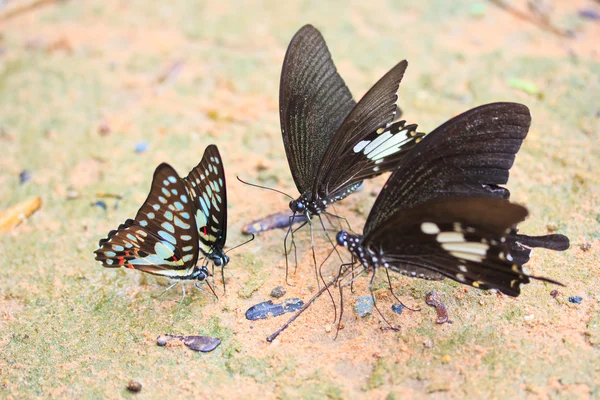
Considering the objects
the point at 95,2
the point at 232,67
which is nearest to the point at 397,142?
the point at 232,67

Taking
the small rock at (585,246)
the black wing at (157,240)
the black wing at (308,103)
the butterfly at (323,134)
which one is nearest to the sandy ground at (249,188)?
the small rock at (585,246)

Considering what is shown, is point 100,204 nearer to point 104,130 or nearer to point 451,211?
point 104,130

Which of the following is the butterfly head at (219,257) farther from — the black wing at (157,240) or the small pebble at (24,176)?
the small pebble at (24,176)

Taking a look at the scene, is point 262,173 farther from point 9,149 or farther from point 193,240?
point 9,149

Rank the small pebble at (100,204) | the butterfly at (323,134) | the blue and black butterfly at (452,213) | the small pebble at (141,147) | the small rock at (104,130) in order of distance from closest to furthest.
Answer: the blue and black butterfly at (452,213), the butterfly at (323,134), the small pebble at (100,204), the small pebble at (141,147), the small rock at (104,130)

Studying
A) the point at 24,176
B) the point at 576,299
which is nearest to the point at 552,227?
the point at 576,299

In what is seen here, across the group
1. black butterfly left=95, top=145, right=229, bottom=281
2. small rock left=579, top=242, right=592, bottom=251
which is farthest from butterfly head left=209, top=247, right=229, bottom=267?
small rock left=579, top=242, right=592, bottom=251
